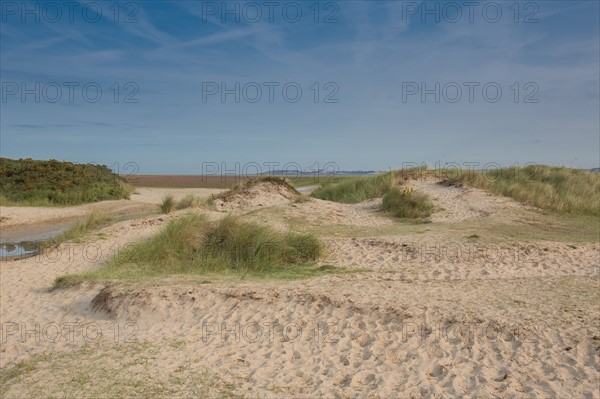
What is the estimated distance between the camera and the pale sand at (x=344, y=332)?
5297 mm

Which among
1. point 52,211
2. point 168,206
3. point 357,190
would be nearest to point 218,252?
point 168,206

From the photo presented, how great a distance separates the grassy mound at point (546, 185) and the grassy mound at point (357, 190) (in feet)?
9.93

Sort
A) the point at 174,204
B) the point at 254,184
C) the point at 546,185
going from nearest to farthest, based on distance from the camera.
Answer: the point at 174,204, the point at 546,185, the point at 254,184

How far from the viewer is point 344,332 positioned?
21.3ft

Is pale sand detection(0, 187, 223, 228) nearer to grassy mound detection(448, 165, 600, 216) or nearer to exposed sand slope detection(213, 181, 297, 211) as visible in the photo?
exposed sand slope detection(213, 181, 297, 211)

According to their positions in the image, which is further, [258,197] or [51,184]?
[51,184]

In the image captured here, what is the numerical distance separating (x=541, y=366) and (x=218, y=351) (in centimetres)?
354

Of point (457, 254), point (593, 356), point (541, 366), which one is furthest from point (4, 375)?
point (457, 254)

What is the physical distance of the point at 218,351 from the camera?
6.08 metres

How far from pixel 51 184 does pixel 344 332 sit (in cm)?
2471

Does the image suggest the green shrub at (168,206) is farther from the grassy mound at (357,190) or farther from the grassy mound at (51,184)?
the grassy mound at (51,184)

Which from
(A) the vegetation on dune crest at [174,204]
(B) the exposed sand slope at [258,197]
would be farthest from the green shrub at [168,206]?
(B) the exposed sand slope at [258,197]

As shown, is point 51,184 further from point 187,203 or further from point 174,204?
point 174,204

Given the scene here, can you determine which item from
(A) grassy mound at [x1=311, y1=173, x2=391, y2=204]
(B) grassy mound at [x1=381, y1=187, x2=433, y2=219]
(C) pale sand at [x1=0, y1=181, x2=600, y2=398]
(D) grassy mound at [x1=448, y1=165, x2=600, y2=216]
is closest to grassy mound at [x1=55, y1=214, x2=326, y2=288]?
(C) pale sand at [x1=0, y1=181, x2=600, y2=398]
